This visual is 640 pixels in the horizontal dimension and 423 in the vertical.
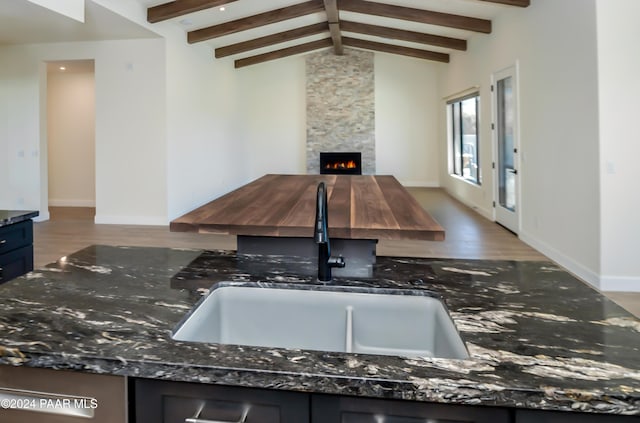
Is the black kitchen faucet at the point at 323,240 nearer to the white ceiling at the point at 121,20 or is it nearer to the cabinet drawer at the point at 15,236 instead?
the cabinet drawer at the point at 15,236

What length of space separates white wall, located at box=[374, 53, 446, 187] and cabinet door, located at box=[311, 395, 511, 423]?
36.5 ft

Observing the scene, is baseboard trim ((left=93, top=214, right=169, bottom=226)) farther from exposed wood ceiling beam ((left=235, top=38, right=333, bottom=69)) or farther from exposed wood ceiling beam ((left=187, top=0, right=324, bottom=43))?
exposed wood ceiling beam ((left=235, top=38, right=333, bottom=69))

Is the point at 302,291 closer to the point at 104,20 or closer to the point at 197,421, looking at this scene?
the point at 197,421

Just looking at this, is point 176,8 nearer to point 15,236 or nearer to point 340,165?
point 15,236

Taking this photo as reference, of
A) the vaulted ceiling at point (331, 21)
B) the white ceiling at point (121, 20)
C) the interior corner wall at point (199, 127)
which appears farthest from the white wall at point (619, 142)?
the interior corner wall at point (199, 127)

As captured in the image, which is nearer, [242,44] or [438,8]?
[438,8]

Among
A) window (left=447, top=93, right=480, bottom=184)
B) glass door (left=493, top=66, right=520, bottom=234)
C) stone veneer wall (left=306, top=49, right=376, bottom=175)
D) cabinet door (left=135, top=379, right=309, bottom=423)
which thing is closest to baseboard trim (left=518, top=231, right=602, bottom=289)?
glass door (left=493, top=66, right=520, bottom=234)

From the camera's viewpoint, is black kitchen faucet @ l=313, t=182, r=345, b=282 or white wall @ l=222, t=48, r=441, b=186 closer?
black kitchen faucet @ l=313, t=182, r=345, b=282

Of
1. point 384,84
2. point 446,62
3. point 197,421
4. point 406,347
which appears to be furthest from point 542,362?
point 384,84

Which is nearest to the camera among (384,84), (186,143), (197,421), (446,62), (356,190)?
(197,421)

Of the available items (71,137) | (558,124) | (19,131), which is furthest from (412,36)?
(71,137)

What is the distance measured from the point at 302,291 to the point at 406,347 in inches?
13.4

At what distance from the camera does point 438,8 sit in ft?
22.6

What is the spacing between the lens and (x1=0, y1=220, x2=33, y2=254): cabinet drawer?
2.70 meters
